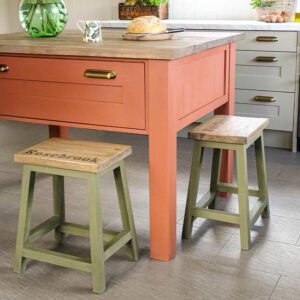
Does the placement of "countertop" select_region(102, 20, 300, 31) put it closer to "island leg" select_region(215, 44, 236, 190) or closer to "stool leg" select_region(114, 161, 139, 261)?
"island leg" select_region(215, 44, 236, 190)

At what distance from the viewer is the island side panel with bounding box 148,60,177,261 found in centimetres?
217

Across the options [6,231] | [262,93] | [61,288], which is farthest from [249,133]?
[262,93]

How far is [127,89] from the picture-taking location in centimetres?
225

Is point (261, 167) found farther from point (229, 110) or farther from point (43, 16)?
point (43, 16)

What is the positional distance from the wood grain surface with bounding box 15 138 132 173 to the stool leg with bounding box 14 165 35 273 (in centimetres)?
7

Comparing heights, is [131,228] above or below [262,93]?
below

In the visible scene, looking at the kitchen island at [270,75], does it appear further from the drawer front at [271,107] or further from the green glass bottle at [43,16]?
the green glass bottle at [43,16]

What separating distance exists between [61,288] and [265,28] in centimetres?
247

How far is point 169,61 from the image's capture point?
7.02ft

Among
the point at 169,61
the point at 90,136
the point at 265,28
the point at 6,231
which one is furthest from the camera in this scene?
the point at 90,136

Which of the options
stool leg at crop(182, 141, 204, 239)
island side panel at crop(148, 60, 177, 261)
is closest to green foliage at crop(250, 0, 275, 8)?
stool leg at crop(182, 141, 204, 239)

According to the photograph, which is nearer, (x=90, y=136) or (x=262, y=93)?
(x=262, y=93)

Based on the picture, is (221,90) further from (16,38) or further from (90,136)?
(90,136)

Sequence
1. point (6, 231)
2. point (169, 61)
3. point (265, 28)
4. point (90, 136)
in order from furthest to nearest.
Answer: point (90, 136)
point (265, 28)
point (6, 231)
point (169, 61)
